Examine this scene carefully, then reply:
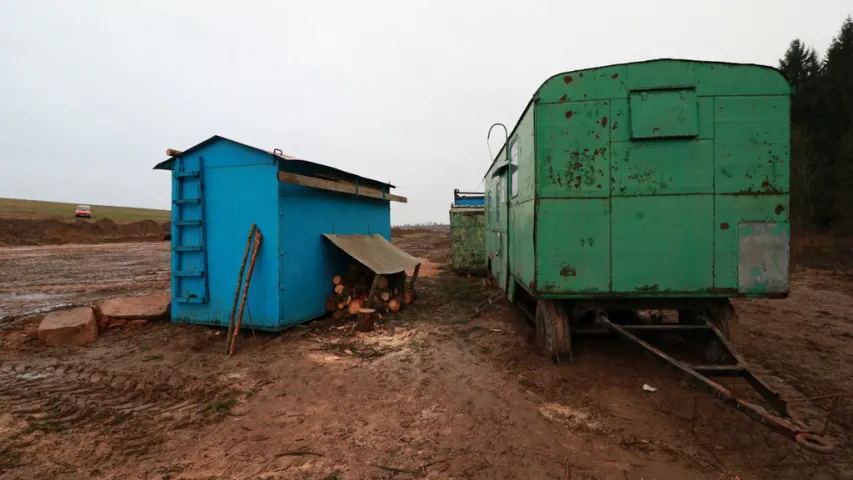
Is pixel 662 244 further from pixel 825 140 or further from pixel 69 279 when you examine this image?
pixel 825 140

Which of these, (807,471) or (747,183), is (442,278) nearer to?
(747,183)

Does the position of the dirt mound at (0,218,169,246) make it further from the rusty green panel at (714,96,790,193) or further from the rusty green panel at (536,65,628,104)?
the rusty green panel at (714,96,790,193)

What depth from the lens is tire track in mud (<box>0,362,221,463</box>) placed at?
11.7 feet

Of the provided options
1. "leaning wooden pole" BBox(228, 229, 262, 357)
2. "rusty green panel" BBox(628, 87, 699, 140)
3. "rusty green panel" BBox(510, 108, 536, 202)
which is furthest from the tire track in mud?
"rusty green panel" BBox(628, 87, 699, 140)

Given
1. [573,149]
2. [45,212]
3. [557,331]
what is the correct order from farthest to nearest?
[45,212] → [557,331] → [573,149]

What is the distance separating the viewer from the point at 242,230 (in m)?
6.59

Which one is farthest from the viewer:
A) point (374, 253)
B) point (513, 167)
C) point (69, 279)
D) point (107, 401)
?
point (69, 279)

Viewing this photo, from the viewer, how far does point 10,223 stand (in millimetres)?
28062

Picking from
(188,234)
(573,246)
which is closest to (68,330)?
(188,234)

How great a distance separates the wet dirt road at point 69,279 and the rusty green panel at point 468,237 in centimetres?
923

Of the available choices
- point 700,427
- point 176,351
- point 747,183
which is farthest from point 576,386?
point 176,351

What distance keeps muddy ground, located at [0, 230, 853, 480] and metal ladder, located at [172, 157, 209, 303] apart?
732mm

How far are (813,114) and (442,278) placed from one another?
29.1 meters

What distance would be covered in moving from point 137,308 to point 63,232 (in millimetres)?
31694
